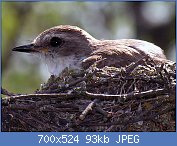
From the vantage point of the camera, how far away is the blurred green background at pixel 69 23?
669 inches

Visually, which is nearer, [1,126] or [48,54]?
[1,126]

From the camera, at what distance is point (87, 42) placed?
11.4 meters

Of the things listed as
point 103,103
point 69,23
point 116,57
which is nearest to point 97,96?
point 103,103

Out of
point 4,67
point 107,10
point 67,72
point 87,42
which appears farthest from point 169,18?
point 67,72

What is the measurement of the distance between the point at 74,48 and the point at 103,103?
92.2 inches

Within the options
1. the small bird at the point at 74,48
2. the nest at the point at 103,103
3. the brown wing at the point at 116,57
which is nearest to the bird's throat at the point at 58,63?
the small bird at the point at 74,48

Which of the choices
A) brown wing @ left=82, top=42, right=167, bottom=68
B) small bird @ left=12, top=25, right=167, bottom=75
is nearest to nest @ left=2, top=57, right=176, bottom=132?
brown wing @ left=82, top=42, right=167, bottom=68

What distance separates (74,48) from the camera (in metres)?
11.3

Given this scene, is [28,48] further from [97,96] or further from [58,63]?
[97,96]

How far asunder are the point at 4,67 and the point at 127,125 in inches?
335

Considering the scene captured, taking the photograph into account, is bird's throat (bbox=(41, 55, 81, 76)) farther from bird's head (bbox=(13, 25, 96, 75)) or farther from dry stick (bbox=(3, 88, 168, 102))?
dry stick (bbox=(3, 88, 168, 102))

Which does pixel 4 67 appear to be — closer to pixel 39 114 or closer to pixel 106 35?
pixel 106 35

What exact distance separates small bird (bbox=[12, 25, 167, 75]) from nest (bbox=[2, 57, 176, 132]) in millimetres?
997

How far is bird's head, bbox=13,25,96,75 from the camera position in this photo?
11148 mm
